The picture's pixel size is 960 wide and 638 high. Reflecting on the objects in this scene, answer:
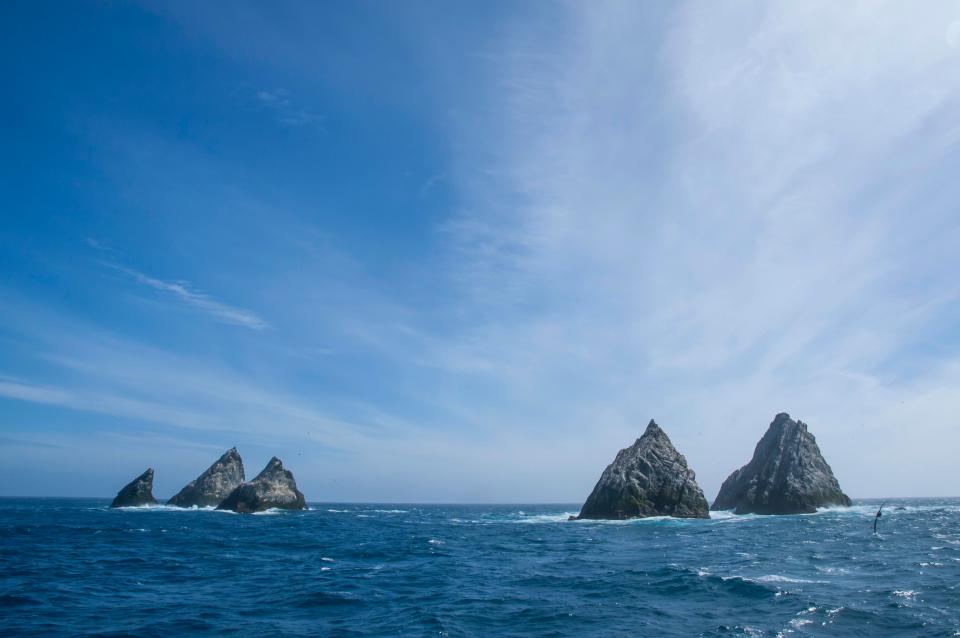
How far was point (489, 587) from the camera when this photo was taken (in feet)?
101

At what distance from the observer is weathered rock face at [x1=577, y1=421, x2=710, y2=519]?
9119cm

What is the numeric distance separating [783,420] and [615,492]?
1794 inches

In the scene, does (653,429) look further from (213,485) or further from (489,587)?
(213,485)

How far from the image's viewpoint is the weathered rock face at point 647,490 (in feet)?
299

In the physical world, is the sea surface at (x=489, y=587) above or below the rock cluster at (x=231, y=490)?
below

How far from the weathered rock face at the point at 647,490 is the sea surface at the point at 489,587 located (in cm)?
3800

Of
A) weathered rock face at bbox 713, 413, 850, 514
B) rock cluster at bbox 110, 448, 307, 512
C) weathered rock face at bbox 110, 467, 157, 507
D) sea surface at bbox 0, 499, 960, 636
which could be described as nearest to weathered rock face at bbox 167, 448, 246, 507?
rock cluster at bbox 110, 448, 307, 512

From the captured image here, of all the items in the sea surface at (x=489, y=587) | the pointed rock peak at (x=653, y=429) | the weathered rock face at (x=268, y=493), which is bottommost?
the sea surface at (x=489, y=587)

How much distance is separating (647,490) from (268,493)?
80944mm

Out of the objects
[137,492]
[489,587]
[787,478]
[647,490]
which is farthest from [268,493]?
[489,587]

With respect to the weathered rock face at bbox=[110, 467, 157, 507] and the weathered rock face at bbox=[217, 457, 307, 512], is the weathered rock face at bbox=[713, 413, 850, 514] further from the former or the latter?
the weathered rock face at bbox=[110, 467, 157, 507]

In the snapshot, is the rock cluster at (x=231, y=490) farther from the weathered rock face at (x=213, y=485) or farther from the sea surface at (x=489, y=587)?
the sea surface at (x=489, y=587)

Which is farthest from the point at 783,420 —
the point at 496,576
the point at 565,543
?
the point at 496,576

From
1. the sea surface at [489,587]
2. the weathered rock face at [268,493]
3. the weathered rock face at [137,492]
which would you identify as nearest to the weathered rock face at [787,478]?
the sea surface at [489,587]
